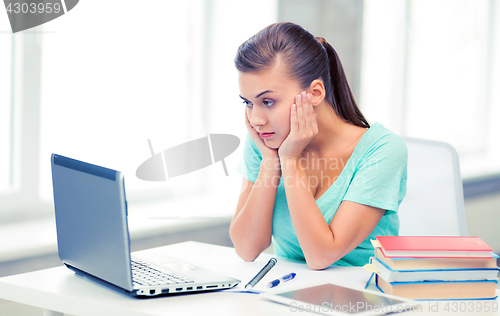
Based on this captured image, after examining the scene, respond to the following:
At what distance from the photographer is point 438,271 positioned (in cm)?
95

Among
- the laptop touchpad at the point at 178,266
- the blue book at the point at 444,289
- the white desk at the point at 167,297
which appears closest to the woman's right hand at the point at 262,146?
the white desk at the point at 167,297

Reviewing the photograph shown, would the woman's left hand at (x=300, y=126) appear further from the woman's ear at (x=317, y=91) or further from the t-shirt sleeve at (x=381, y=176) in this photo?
the t-shirt sleeve at (x=381, y=176)

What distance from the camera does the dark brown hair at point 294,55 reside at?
49.1 inches

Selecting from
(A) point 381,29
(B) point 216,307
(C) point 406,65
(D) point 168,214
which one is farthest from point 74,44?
(C) point 406,65

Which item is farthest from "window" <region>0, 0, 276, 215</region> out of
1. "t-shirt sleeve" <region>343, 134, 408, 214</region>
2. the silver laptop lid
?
"t-shirt sleeve" <region>343, 134, 408, 214</region>

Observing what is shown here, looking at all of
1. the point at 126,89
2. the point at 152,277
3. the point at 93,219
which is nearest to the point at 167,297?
the point at 152,277

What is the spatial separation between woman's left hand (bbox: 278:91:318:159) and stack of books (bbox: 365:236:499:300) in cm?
39

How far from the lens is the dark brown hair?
49.1 inches

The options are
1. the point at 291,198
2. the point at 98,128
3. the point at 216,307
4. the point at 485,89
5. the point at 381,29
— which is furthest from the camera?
the point at 485,89

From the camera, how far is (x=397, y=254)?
0.96 metres

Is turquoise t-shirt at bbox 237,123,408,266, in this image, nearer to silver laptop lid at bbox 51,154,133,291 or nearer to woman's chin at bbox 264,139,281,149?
woman's chin at bbox 264,139,281,149

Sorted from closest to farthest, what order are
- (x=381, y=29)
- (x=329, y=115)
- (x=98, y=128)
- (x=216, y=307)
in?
(x=216, y=307) < (x=329, y=115) < (x=98, y=128) < (x=381, y=29)

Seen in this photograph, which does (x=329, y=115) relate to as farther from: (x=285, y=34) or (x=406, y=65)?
(x=406, y=65)

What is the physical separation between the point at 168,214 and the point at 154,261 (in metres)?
0.94
